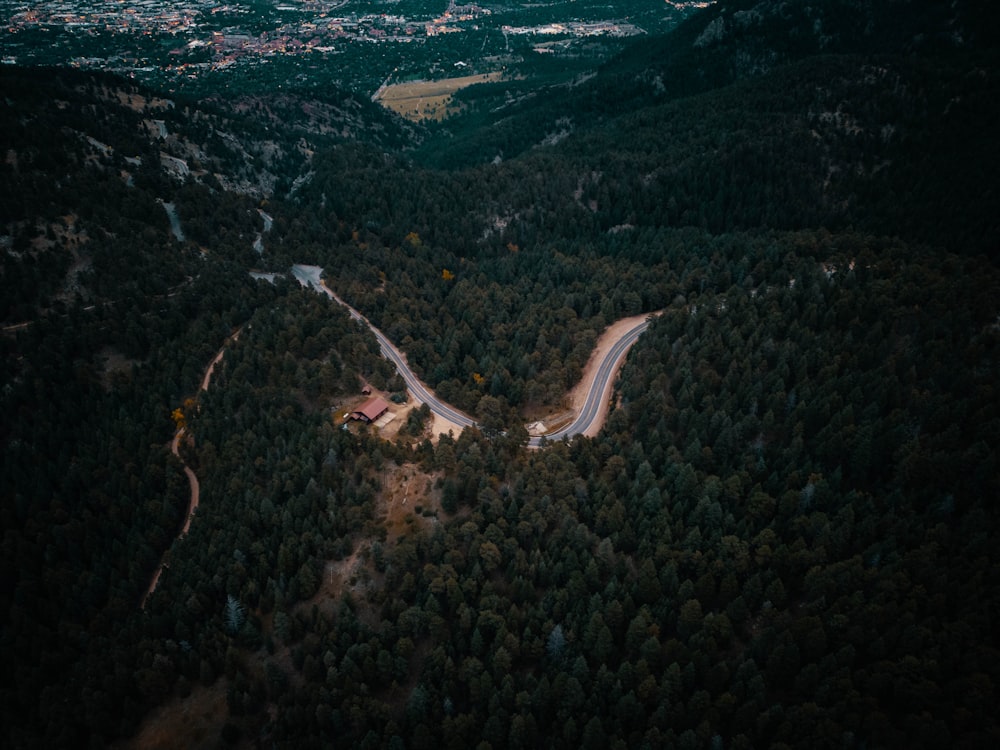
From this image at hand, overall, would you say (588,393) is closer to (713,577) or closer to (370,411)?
(370,411)

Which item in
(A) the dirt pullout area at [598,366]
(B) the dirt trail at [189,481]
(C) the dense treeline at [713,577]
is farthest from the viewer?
(A) the dirt pullout area at [598,366]

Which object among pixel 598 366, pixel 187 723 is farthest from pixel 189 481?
pixel 598 366

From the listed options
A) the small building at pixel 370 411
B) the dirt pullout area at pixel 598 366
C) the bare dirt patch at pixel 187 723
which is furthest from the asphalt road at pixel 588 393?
the bare dirt patch at pixel 187 723

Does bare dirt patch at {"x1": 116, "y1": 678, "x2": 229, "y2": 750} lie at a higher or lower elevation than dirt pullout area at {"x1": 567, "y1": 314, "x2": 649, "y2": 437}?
lower

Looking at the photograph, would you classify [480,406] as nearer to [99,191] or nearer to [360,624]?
[360,624]

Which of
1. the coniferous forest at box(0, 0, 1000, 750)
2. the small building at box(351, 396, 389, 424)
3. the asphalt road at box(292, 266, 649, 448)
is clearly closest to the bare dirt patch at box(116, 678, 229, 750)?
the coniferous forest at box(0, 0, 1000, 750)

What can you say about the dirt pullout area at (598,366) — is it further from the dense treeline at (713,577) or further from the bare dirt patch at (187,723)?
the bare dirt patch at (187,723)

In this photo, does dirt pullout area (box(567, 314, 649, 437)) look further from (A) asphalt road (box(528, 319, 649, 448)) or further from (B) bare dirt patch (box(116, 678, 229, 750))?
(B) bare dirt patch (box(116, 678, 229, 750))
